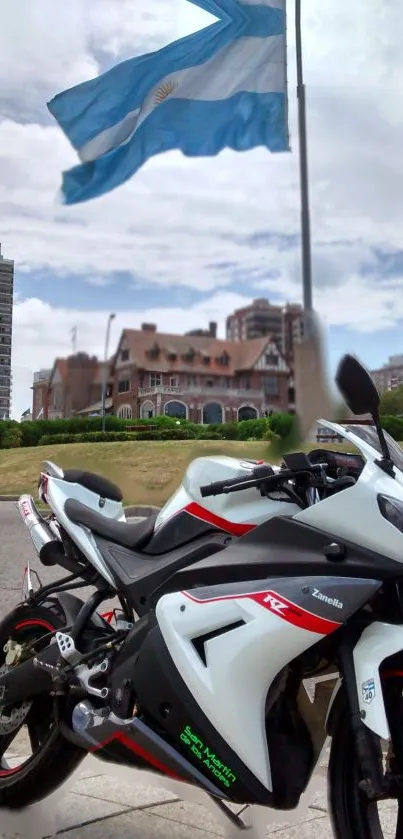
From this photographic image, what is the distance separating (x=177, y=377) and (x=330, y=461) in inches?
19.8

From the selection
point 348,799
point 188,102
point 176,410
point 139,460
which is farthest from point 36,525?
point 188,102

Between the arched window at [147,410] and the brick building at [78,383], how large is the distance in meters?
0.15

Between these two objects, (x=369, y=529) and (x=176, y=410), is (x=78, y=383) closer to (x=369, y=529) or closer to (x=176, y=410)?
(x=176, y=410)

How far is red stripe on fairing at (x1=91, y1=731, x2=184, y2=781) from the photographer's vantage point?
251 centimetres

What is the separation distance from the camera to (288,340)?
235cm

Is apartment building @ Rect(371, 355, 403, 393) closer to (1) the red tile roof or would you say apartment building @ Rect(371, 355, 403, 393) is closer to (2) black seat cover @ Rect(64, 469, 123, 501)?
(1) the red tile roof

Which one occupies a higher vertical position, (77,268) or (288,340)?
(77,268)

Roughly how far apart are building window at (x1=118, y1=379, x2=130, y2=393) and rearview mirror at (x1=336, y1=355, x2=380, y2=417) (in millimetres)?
660

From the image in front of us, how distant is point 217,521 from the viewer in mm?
2572

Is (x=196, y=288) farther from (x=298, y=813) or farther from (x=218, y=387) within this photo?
(x=298, y=813)

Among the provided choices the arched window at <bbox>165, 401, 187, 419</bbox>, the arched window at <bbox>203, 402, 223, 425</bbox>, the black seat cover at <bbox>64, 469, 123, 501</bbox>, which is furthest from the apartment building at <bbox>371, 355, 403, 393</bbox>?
the black seat cover at <bbox>64, 469, 123, 501</bbox>

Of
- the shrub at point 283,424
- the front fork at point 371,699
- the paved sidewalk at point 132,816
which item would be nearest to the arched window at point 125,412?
the shrub at point 283,424

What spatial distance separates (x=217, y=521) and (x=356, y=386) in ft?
2.16

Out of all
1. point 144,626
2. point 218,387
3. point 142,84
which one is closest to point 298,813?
point 144,626
